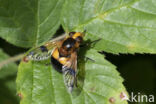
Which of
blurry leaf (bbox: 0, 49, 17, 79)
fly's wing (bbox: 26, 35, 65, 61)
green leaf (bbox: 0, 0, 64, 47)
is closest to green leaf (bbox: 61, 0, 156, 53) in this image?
green leaf (bbox: 0, 0, 64, 47)

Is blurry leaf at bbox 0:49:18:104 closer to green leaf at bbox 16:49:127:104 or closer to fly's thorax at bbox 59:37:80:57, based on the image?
green leaf at bbox 16:49:127:104

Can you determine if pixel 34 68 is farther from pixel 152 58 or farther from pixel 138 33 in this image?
pixel 152 58

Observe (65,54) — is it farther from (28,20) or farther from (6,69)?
(6,69)

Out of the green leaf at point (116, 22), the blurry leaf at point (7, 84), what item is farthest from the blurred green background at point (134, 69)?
the green leaf at point (116, 22)

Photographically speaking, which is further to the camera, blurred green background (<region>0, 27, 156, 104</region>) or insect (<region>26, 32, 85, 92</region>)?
blurred green background (<region>0, 27, 156, 104</region>)

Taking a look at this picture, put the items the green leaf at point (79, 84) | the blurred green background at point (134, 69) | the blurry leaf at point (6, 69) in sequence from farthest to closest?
the blurred green background at point (134, 69) → the blurry leaf at point (6, 69) → the green leaf at point (79, 84)

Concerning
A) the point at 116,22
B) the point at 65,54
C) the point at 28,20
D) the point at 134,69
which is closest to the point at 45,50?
the point at 65,54

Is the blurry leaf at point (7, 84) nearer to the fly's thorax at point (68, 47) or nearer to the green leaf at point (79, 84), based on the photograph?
the green leaf at point (79, 84)

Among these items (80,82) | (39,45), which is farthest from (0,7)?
(80,82)
